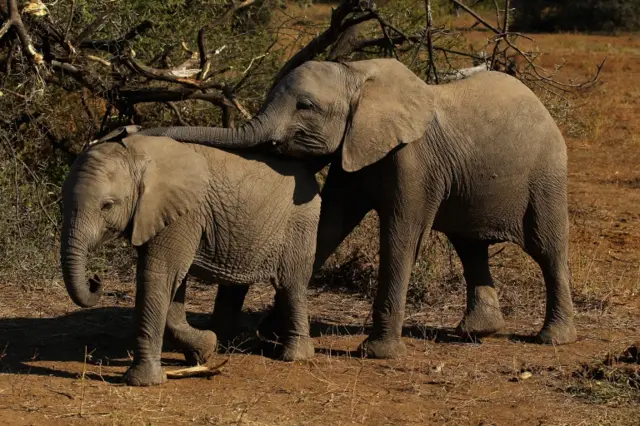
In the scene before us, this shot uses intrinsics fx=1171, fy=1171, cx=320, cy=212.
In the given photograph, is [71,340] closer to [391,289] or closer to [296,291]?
[296,291]

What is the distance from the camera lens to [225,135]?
652cm

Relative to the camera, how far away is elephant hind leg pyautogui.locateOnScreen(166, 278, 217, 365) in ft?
21.5

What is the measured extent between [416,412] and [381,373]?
0.74m

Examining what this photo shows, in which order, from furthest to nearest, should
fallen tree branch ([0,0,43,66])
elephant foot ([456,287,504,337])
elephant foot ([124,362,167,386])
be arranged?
fallen tree branch ([0,0,43,66]), elephant foot ([456,287,504,337]), elephant foot ([124,362,167,386])

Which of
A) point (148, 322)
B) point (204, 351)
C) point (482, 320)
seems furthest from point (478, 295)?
point (148, 322)

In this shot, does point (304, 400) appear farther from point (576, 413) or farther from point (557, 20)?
point (557, 20)

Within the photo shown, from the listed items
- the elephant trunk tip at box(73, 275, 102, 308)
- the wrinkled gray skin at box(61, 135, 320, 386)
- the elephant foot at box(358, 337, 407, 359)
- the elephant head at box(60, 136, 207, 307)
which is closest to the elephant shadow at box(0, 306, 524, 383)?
the elephant foot at box(358, 337, 407, 359)

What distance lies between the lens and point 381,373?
6.66 metres

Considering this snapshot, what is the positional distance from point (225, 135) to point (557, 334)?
251 centimetres

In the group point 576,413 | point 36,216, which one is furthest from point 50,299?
point 576,413

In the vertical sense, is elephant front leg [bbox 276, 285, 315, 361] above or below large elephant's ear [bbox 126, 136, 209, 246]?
below

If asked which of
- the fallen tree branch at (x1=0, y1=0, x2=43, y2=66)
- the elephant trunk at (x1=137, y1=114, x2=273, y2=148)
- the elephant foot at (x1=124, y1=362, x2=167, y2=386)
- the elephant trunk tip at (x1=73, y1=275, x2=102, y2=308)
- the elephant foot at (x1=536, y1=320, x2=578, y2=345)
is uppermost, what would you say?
the fallen tree branch at (x1=0, y1=0, x2=43, y2=66)

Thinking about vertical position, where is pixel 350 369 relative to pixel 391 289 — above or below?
below

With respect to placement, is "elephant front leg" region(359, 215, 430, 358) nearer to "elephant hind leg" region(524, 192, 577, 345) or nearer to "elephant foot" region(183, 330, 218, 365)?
"elephant hind leg" region(524, 192, 577, 345)
